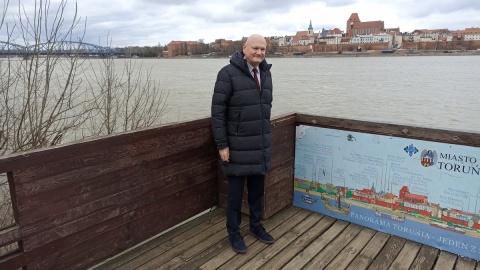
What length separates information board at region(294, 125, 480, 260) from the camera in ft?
8.96

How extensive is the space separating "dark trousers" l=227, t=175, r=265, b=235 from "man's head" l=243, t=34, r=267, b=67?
0.85 meters

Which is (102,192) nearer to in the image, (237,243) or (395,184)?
(237,243)

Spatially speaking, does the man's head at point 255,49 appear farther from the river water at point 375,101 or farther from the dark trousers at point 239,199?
the river water at point 375,101

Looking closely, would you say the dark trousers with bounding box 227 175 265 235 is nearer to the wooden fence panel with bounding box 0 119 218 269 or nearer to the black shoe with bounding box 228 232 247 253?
the black shoe with bounding box 228 232 247 253

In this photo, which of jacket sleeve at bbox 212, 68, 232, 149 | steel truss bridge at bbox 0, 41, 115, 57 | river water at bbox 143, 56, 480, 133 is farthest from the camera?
river water at bbox 143, 56, 480, 133

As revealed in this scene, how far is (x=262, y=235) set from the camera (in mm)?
2990

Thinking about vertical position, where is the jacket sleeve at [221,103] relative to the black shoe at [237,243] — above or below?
above

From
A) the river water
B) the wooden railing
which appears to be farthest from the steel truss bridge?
the river water

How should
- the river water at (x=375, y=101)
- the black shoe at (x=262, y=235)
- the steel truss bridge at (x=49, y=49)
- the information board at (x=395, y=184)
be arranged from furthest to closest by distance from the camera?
the river water at (x=375, y=101) → the steel truss bridge at (x=49, y=49) → the black shoe at (x=262, y=235) → the information board at (x=395, y=184)

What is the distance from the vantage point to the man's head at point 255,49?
2643mm

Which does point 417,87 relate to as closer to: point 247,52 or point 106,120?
point 106,120

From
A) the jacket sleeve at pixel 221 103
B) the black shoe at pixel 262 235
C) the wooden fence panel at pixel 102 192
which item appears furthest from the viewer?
the black shoe at pixel 262 235

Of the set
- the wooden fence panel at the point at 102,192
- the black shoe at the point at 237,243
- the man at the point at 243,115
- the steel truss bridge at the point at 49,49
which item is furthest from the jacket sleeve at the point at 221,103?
the steel truss bridge at the point at 49,49

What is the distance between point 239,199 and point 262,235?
1.24 feet
